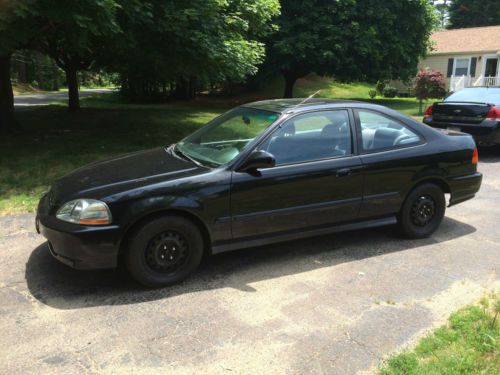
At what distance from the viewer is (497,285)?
13.5 feet

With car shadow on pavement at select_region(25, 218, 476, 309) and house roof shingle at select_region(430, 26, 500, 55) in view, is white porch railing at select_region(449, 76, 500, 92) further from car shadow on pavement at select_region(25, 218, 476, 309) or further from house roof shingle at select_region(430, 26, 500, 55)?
car shadow on pavement at select_region(25, 218, 476, 309)

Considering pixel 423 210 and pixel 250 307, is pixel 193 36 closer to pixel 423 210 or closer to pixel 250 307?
pixel 423 210

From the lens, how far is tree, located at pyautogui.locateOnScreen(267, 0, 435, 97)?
66.9ft

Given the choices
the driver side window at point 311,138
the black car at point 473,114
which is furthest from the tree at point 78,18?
the black car at point 473,114

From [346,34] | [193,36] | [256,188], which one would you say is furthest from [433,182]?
[346,34]

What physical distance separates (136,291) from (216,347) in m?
1.07

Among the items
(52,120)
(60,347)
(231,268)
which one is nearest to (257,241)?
(231,268)

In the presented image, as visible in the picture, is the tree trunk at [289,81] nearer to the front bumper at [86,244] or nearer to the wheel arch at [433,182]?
the wheel arch at [433,182]

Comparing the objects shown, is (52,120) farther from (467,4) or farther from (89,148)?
(467,4)

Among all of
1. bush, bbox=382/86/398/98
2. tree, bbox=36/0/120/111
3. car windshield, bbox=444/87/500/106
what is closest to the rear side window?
tree, bbox=36/0/120/111

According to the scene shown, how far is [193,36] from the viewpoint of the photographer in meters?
9.17

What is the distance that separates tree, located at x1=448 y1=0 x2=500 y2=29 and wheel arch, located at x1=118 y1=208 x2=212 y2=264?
5626 centimetres

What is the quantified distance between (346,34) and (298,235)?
1769 centimetres

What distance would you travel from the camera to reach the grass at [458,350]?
9.43 ft
